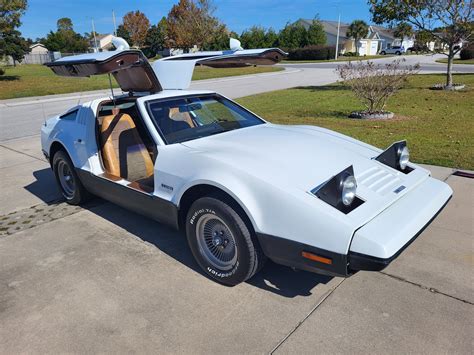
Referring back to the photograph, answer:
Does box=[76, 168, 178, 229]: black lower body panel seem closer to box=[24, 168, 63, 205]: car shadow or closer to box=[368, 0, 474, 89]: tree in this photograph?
box=[24, 168, 63, 205]: car shadow

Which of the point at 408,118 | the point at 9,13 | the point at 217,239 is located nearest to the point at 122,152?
the point at 217,239

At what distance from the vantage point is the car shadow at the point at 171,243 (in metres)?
3.02

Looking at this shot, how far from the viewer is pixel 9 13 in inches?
777

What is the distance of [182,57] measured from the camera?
14.2 ft

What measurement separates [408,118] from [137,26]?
70.4 meters

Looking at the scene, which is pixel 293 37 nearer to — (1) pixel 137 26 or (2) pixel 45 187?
(1) pixel 137 26

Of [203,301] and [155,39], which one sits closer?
[203,301]

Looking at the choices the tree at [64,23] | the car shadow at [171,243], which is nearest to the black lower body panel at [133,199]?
the car shadow at [171,243]

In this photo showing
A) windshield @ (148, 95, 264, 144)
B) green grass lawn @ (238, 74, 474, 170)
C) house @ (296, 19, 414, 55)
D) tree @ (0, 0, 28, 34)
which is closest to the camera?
windshield @ (148, 95, 264, 144)

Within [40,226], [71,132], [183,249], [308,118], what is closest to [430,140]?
[308,118]

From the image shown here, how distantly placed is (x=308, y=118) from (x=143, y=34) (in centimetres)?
6809

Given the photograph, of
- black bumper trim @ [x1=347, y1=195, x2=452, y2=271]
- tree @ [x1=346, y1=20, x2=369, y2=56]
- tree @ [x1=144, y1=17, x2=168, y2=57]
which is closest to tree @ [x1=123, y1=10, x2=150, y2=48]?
tree @ [x1=144, y1=17, x2=168, y2=57]

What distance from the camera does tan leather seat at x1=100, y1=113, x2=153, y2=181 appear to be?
416cm

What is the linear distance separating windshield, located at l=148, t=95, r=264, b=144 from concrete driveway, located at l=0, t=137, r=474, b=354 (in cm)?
107
